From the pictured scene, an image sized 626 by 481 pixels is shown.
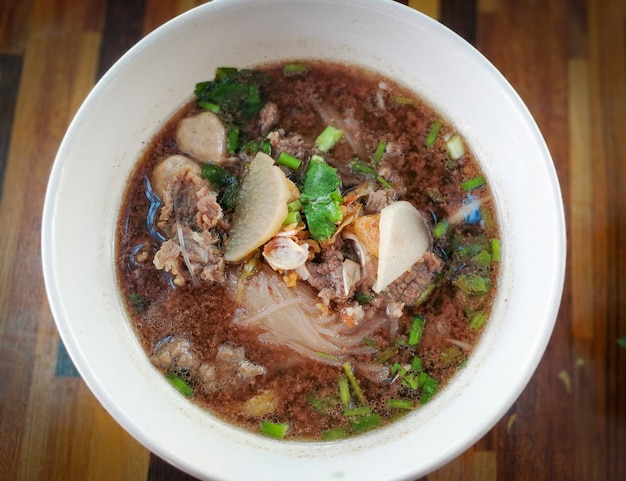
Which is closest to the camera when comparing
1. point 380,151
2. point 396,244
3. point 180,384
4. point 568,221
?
point 396,244

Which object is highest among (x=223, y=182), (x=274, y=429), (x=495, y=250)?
(x=223, y=182)

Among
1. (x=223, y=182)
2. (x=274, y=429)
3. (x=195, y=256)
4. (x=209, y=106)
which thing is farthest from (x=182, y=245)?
(x=274, y=429)

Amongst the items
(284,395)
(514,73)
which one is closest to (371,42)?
(514,73)

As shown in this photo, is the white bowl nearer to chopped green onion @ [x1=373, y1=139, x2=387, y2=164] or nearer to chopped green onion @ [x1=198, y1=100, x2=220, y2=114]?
chopped green onion @ [x1=198, y1=100, x2=220, y2=114]

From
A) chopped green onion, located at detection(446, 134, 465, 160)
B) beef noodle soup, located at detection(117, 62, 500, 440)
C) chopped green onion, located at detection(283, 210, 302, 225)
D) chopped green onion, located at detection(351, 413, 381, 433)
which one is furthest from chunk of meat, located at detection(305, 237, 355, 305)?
chopped green onion, located at detection(446, 134, 465, 160)

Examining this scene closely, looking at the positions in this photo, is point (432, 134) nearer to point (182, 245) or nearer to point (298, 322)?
point (298, 322)

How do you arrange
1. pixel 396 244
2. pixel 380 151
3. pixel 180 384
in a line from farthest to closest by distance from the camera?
pixel 380 151 < pixel 180 384 < pixel 396 244

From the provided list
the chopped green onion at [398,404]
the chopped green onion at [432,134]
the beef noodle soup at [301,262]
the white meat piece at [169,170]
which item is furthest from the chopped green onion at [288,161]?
the chopped green onion at [398,404]
